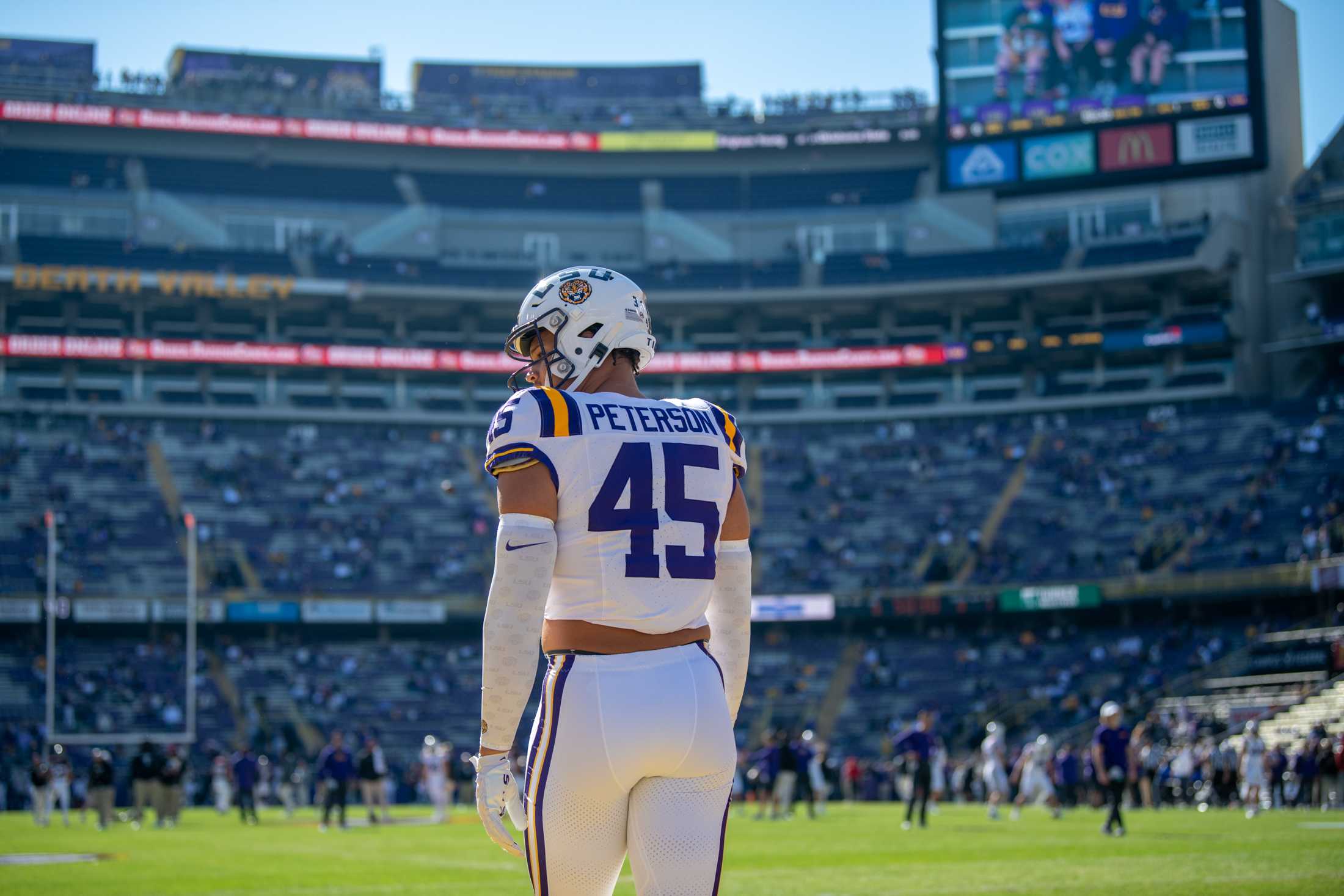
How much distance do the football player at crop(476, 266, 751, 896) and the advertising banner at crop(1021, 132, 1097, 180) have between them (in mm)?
48461

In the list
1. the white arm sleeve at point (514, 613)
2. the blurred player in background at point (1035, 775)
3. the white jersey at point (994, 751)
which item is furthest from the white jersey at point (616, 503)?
the white jersey at point (994, 751)

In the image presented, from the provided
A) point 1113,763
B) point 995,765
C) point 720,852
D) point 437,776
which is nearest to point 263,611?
point 437,776

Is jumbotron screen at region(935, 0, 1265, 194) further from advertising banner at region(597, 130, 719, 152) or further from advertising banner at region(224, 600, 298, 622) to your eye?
advertising banner at region(224, 600, 298, 622)

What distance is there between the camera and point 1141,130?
4972 centimetres

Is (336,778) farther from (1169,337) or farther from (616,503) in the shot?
(1169,337)

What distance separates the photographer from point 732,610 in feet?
17.5

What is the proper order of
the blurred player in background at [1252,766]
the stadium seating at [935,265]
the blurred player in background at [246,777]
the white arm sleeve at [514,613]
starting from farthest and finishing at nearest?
the stadium seating at [935,265] → the blurred player in background at [246,777] → the blurred player in background at [1252,766] → the white arm sleeve at [514,613]

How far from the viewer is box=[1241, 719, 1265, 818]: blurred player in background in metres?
27.5

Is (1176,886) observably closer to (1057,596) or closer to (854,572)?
(1057,596)

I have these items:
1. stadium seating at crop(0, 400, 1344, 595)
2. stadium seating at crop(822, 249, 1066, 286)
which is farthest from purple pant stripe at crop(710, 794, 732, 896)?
stadium seating at crop(822, 249, 1066, 286)

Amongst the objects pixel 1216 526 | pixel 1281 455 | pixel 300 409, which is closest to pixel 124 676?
pixel 300 409

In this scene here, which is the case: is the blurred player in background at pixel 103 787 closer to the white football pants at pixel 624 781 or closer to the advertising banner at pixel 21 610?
the advertising banner at pixel 21 610

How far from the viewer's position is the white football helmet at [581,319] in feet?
17.1

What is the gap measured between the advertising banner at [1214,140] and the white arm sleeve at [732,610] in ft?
155
